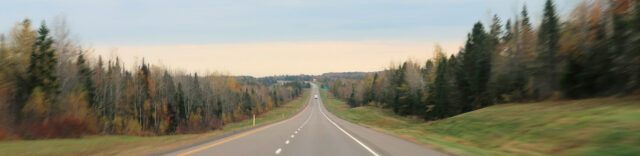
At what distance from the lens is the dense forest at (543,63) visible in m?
28.3

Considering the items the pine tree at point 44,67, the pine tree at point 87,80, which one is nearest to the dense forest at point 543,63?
the pine tree at point 44,67

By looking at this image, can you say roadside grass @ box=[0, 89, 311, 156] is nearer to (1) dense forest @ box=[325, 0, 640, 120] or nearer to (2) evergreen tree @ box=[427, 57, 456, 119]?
(1) dense forest @ box=[325, 0, 640, 120]

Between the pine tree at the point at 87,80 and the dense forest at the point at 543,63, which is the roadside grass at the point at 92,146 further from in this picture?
the pine tree at the point at 87,80

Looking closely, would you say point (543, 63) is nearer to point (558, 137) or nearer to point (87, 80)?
point (558, 137)

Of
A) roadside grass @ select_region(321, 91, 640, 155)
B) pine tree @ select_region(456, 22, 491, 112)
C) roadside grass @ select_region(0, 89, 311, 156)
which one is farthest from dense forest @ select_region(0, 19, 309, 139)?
pine tree @ select_region(456, 22, 491, 112)

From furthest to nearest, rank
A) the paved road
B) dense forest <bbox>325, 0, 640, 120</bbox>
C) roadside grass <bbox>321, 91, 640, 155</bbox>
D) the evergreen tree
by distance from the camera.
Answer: the evergreen tree
dense forest <bbox>325, 0, 640, 120</bbox>
the paved road
roadside grass <bbox>321, 91, 640, 155</bbox>

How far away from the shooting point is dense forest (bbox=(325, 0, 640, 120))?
28.3 meters

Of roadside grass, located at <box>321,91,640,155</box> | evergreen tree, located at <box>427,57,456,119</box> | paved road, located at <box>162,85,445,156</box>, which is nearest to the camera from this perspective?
roadside grass, located at <box>321,91,640,155</box>

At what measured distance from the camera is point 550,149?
13.8 metres

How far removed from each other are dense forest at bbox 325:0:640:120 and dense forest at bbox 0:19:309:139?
143 feet

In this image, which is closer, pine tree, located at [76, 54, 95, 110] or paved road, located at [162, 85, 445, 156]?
paved road, located at [162, 85, 445, 156]

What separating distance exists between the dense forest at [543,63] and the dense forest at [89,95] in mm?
43633

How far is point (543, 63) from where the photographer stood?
41.4m

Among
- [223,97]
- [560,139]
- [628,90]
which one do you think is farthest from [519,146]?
[223,97]
